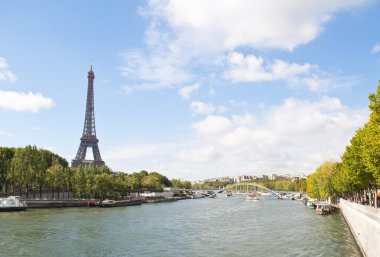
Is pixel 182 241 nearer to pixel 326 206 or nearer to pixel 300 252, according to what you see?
pixel 300 252

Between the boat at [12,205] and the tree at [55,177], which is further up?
the tree at [55,177]

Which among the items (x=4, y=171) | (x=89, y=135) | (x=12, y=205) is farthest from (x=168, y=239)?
(x=89, y=135)

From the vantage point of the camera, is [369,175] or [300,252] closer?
[300,252]

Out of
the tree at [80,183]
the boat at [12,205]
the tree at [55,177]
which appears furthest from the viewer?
the tree at [80,183]

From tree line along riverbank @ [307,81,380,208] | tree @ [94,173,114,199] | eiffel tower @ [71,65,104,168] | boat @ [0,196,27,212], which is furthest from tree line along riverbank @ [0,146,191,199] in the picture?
tree line along riverbank @ [307,81,380,208]

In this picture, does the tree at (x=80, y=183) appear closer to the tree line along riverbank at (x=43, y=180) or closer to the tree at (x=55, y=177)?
Result: the tree line along riverbank at (x=43, y=180)

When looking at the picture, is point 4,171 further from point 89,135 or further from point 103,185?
point 89,135

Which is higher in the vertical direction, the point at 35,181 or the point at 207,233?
the point at 35,181

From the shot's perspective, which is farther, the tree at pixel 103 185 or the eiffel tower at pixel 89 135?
the eiffel tower at pixel 89 135

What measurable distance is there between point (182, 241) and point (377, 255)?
23336 millimetres

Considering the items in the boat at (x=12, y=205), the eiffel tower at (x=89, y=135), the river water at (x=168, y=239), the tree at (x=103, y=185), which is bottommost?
the river water at (x=168, y=239)

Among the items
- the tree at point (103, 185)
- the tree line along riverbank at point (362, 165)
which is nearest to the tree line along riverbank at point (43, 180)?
the tree at point (103, 185)

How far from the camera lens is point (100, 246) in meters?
38.9

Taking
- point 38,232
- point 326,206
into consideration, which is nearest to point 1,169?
point 38,232
